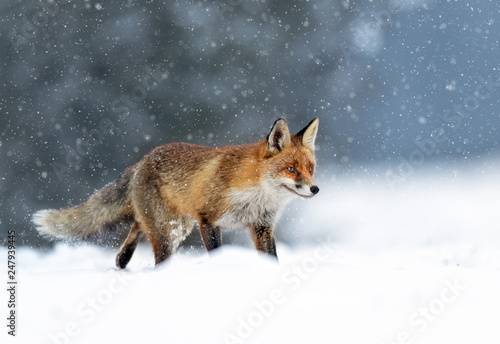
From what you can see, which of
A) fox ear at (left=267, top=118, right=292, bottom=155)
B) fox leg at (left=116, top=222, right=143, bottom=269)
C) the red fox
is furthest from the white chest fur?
fox leg at (left=116, top=222, right=143, bottom=269)

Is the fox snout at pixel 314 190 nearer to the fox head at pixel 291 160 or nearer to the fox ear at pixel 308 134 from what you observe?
the fox head at pixel 291 160

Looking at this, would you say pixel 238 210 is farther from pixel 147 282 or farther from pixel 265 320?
pixel 265 320

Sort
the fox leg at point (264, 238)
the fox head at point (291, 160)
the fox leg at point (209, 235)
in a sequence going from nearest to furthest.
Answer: the fox head at point (291, 160)
the fox leg at point (209, 235)
the fox leg at point (264, 238)

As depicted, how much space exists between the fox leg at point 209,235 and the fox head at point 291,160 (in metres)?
0.72

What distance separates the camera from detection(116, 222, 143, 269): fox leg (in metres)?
5.05

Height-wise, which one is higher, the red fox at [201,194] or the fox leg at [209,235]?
the red fox at [201,194]

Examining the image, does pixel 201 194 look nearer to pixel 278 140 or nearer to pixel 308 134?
pixel 278 140

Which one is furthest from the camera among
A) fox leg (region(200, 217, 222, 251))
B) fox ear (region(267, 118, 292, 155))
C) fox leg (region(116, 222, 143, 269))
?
fox leg (region(116, 222, 143, 269))

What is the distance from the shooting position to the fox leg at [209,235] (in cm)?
422

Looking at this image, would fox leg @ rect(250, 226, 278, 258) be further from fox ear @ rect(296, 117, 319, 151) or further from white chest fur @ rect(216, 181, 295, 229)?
fox ear @ rect(296, 117, 319, 151)

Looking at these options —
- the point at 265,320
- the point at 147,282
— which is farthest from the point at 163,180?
the point at 265,320

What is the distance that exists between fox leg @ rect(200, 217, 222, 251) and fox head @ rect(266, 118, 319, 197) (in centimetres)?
72

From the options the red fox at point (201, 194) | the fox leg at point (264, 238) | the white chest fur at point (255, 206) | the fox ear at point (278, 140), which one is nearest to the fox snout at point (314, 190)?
the red fox at point (201, 194)

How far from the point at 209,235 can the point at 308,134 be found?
1.25 metres
